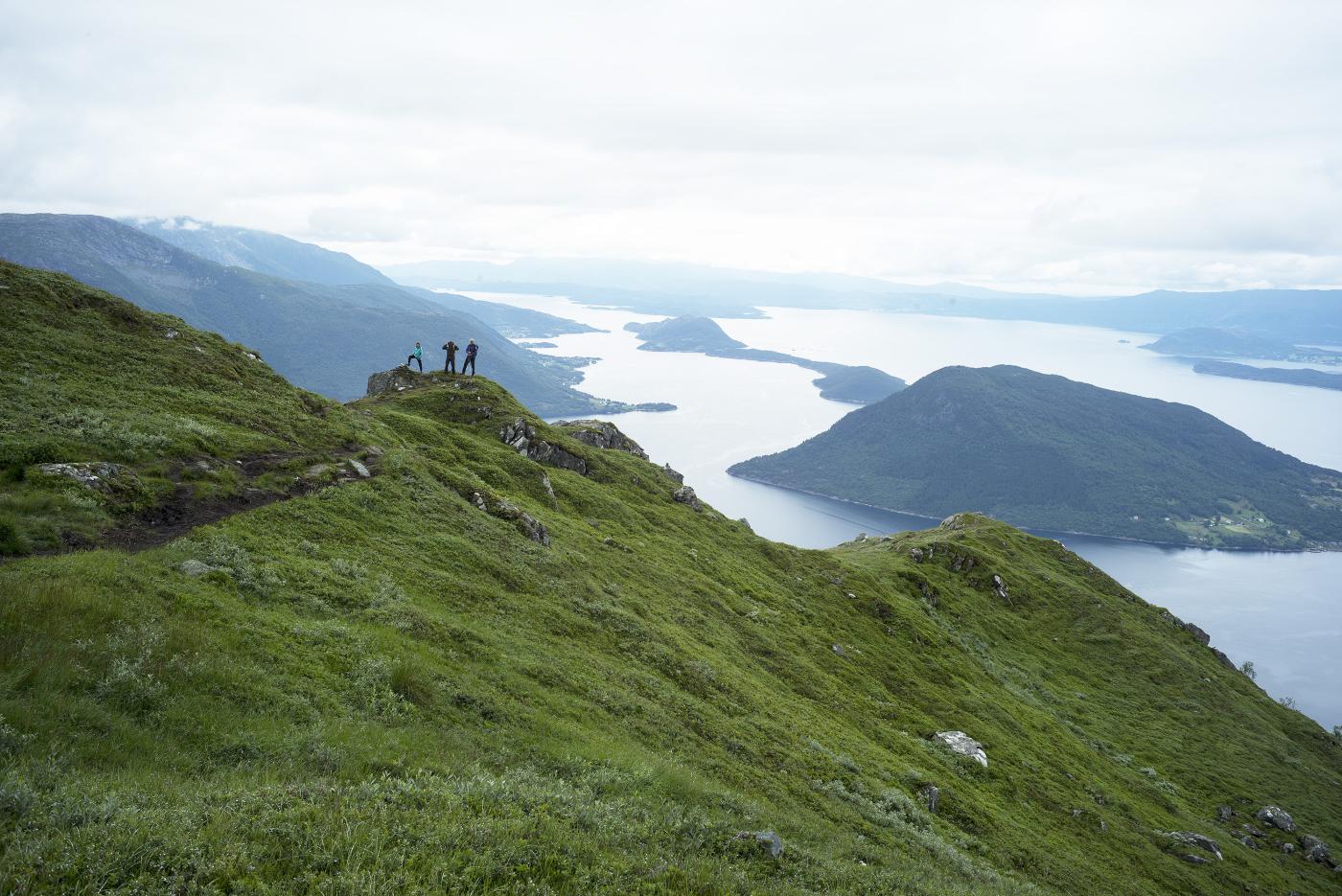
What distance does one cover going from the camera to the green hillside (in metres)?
10.6

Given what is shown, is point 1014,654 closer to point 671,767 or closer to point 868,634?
point 868,634

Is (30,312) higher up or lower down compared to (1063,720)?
higher up

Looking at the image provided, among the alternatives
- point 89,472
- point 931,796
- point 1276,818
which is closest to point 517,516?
point 89,472

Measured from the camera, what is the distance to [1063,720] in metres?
60.4

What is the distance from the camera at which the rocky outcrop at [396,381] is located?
200 ft

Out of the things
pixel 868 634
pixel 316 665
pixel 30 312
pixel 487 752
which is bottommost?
pixel 868 634

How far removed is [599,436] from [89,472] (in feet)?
193

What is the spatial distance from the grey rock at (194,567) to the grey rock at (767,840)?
16.1 m

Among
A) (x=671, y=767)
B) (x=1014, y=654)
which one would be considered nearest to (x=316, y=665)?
(x=671, y=767)

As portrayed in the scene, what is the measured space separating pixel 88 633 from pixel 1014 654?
78561 millimetres

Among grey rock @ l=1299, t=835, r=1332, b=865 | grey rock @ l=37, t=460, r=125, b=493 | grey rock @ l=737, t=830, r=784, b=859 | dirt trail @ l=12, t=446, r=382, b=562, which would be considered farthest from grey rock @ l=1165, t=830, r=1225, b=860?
grey rock @ l=37, t=460, r=125, b=493

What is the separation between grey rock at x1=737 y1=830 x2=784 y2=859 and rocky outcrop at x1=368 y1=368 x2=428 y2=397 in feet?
177

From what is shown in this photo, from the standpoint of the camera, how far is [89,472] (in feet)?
67.3

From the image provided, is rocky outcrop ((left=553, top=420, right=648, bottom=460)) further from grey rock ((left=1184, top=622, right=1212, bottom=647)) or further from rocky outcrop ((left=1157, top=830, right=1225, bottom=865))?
grey rock ((left=1184, top=622, right=1212, bottom=647))
